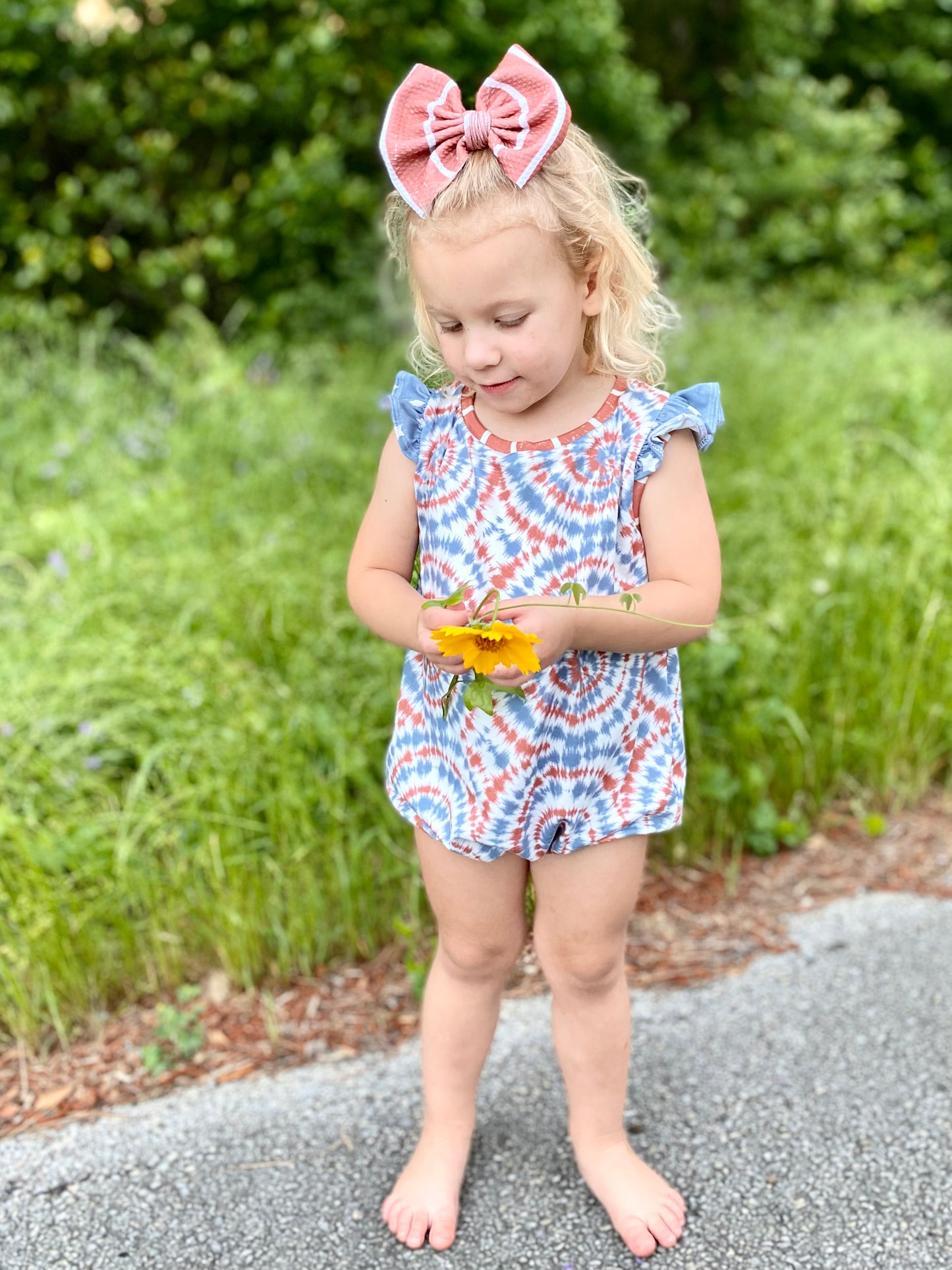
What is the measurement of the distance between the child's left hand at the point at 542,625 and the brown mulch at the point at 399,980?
1.96ft

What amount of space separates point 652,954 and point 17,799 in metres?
1.28

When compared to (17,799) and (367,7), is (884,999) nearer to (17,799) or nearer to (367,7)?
(17,799)

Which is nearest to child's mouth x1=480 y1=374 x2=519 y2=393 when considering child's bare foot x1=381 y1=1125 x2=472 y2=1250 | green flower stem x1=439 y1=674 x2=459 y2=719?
green flower stem x1=439 y1=674 x2=459 y2=719

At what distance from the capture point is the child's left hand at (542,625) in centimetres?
135

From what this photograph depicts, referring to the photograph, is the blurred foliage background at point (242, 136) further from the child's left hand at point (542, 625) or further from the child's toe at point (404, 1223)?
the child's toe at point (404, 1223)

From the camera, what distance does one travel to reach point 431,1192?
175 centimetres

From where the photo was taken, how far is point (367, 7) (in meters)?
4.84

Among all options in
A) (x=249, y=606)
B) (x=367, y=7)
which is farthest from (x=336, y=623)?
(x=367, y=7)

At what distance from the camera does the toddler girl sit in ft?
4.52

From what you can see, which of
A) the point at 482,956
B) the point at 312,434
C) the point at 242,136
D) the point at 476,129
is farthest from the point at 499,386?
the point at 242,136

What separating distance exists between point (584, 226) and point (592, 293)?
9 centimetres

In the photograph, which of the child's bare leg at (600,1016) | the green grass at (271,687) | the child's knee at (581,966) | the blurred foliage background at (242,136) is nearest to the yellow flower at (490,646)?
the child's bare leg at (600,1016)

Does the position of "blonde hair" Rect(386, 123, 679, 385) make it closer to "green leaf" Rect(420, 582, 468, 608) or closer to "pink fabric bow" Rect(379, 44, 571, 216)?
"pink fabric bow" Rect(379, 44, 571, 216)

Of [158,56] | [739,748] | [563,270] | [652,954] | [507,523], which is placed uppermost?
[158,56]
